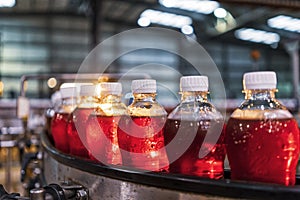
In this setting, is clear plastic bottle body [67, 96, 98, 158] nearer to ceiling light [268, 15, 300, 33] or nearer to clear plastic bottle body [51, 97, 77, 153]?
clear plastic bottle body [51, 97, 77, 153]

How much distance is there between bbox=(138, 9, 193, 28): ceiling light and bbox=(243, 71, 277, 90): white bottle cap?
13066 millimetres

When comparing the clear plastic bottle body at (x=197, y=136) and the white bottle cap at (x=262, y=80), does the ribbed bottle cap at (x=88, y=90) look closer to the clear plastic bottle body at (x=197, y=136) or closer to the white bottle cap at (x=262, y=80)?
the clear plastic bottle body at (x=197, y=136)

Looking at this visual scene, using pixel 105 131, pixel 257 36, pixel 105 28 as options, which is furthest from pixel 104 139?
pixel 257 36

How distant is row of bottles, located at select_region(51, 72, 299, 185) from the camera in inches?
29.1

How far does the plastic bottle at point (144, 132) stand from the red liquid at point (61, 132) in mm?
441

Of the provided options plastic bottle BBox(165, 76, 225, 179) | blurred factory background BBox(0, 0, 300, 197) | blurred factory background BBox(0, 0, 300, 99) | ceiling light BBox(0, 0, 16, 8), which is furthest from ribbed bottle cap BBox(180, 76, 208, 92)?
ceiling light BBox(0, 0, 16, 8)

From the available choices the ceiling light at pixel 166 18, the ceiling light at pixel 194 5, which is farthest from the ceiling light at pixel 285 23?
the ceiling light at pixel 166 18

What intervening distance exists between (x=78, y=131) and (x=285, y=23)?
13246mm

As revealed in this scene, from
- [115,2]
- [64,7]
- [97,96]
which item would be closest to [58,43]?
[64,7]

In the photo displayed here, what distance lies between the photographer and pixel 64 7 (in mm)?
14523

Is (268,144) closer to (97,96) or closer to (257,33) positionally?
(97,96)

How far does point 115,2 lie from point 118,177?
521 inches

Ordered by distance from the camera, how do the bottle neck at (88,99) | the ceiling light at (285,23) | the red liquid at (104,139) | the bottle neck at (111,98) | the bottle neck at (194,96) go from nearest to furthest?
the bottle neck at (194,96), the red liquid at (104,139), the bottle neck at (111,98), the bottle neck at (88,99), the ceiling light at (285,23)

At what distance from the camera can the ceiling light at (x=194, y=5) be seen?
12.4m
